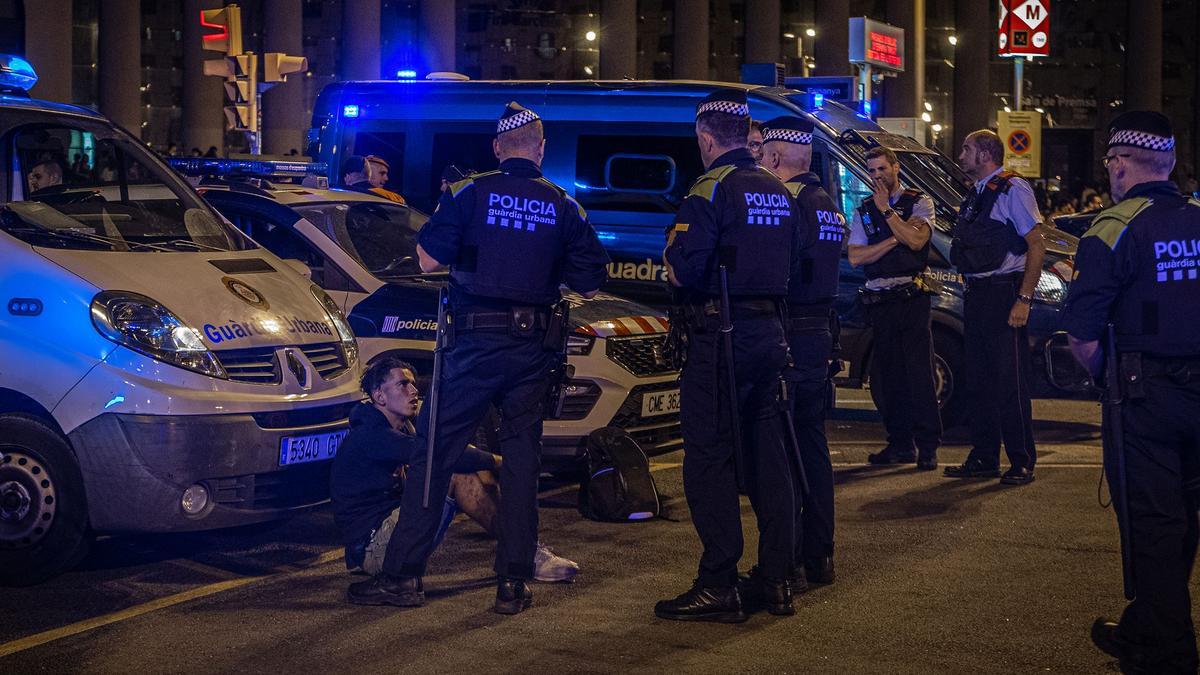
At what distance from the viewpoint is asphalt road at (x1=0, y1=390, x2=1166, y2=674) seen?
565cm

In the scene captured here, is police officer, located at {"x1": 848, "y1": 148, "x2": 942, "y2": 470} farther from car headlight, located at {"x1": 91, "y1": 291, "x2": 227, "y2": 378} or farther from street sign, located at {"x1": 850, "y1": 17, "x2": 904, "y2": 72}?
street sign, located at {"x1": 850, "y1": 17, "x2": 904, "y2": 72}

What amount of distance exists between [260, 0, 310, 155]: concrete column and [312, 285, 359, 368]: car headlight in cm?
2645

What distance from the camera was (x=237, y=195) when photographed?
9484 mm

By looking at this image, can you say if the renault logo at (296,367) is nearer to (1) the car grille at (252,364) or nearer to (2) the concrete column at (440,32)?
(1) the car grille at (252,364)

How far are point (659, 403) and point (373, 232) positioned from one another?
Answer: 2015mm

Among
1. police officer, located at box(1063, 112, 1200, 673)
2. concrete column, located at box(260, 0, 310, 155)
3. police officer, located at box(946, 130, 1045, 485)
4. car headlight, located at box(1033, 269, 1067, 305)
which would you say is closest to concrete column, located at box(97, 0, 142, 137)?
concrete column, located at box(260, 0, 310, 155)

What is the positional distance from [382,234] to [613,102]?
9.65 ft

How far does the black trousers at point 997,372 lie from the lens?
9414 mm

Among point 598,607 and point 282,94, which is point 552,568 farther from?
point 282,94

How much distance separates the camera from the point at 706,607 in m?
6.19

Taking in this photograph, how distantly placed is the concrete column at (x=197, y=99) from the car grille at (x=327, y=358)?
97.5ft

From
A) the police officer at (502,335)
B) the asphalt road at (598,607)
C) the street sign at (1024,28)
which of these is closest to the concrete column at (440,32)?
the street sign at (1024,28)

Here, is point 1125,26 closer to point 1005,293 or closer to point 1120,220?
point 1005,293

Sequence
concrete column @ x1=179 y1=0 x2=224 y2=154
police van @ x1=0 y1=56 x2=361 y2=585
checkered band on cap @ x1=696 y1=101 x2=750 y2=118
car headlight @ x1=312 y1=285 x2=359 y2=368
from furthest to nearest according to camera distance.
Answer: concrete column @ x1=179 y1=0 x2=224 y2=154 → car headlight @ x1=312 y1=285 x2=359 y2=368 → police van @ x1=0 y1=56 x2=361 y2=585 → checkered band on cap @ x1=696 y1=101 x2=750 y2=118
